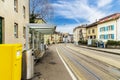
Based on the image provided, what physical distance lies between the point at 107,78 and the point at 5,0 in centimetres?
866

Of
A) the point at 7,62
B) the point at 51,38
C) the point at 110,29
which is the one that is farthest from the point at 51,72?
the point at 51,38

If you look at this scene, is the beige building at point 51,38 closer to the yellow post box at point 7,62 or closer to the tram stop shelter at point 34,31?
the tram stop shelter at point 34,31

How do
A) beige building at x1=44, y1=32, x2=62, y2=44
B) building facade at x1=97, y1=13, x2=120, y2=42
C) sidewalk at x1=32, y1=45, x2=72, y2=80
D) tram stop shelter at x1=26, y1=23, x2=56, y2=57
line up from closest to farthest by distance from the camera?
sidewalk at x1=32, y1=45, x2=72, y2=80
tram stop shelter at x1=26, y1=23, x2=56, y2=57
building facade at x1=97, y1=13, x2=120, y2=42
beige building at x1=44, y1=32, x2=62, y2=44

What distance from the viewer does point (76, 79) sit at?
897 cm

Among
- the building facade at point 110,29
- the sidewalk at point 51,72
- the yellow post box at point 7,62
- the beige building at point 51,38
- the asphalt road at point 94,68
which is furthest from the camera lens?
the beige building at point 51,38

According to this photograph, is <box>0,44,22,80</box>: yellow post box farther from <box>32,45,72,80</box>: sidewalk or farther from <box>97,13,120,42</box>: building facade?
<box>97,13,120,42</box>: building facade

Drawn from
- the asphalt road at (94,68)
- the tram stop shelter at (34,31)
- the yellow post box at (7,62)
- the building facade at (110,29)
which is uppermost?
the building facade at (110,29)

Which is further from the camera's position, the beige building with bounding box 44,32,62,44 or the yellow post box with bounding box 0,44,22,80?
the beige building with bounding box 44,32,62,44

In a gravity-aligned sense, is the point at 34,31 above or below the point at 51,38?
above

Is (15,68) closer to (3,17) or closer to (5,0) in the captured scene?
(3,17)

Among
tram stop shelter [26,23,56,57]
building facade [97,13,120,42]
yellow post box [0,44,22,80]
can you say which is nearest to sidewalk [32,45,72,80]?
tram stop shelter [26,23,56,57]

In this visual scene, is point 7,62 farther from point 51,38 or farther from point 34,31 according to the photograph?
point 51,38

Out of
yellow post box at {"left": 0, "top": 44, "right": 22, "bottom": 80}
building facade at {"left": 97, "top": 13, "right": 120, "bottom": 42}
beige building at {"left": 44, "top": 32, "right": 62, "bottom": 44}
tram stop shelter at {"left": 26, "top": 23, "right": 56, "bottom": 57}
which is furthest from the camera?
beige building at {"left": 44, "top": 32, "right": 62, "bottom": 44}

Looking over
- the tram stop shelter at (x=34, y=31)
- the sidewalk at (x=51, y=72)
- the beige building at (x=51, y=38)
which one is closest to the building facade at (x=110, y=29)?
the beige building at (x=51, y=38)
